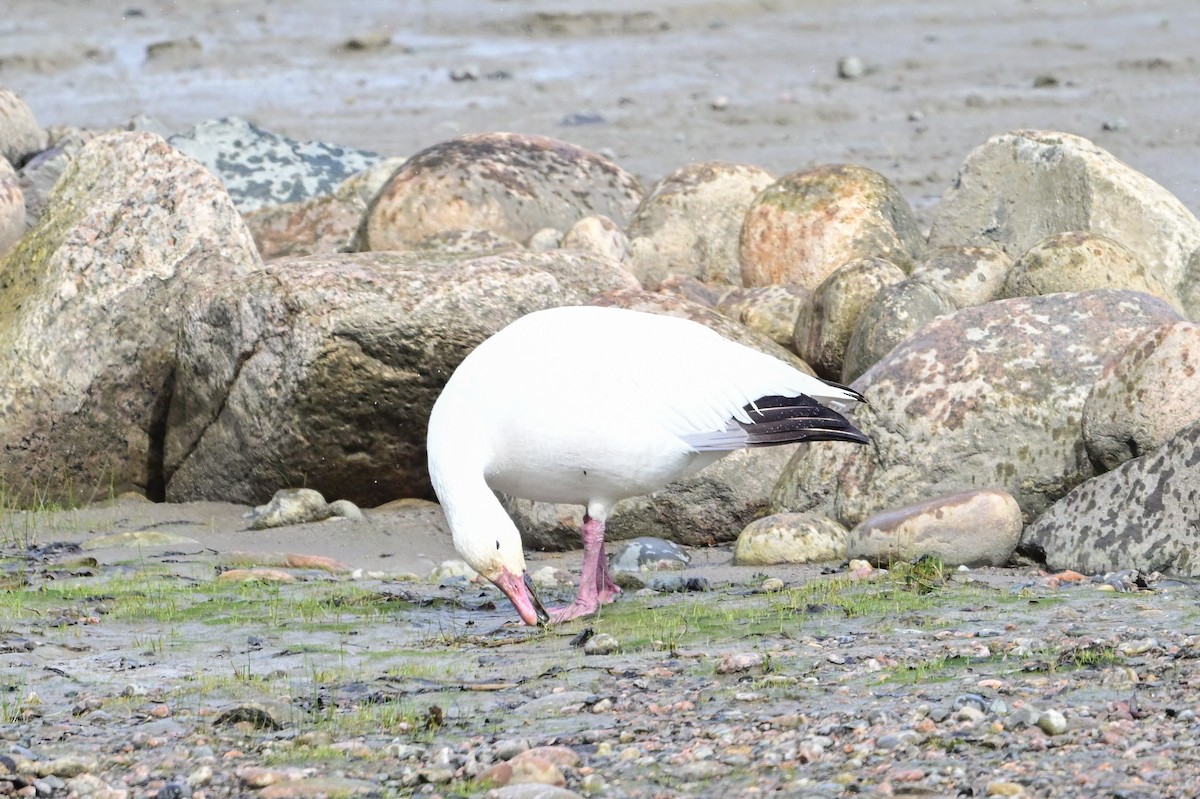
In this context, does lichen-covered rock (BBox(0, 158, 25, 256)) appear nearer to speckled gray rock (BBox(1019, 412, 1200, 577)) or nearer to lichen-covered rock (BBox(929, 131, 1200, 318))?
lichen-covered rock (BBox(929, 131, 1200, 318))

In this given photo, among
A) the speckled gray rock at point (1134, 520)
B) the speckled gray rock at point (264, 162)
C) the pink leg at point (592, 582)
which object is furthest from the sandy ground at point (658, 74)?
the pink leg at point (592, 582)

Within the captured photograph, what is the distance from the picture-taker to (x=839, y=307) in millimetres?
9133

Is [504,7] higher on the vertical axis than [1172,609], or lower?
higher

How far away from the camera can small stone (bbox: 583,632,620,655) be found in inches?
216

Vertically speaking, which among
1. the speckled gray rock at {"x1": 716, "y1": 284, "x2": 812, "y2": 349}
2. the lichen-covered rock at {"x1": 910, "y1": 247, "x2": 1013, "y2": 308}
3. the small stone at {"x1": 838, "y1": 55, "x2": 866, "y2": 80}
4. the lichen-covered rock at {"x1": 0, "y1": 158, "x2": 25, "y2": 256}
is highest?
the small stone at {"x1": 838, "y1": 55, "x2": 866, "y2": 80}

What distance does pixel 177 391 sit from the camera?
9.26m

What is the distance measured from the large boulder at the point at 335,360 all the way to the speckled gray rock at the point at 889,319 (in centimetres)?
140

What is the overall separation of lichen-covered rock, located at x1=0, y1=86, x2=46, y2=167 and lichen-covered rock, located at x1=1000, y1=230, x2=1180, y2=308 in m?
8.26

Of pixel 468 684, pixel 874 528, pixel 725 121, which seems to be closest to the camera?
pixel 468 684

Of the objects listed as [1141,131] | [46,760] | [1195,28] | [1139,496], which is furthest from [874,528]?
[1195,28]

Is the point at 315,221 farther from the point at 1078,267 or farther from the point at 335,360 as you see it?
the point at 1078,267

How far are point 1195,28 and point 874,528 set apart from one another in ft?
53.2

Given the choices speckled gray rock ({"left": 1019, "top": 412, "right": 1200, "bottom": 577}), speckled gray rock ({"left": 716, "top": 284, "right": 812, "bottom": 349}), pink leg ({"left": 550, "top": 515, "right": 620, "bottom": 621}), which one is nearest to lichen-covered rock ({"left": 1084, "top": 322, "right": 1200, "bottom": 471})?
speckled gray rock ({"left": 1019, "top": 412, "right": 1200, "bottom": 577})

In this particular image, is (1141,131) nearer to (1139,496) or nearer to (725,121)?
(725,121)
